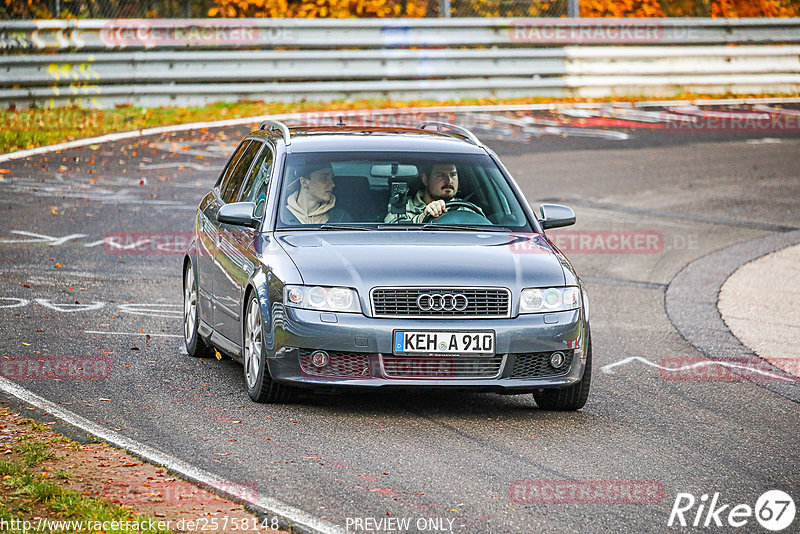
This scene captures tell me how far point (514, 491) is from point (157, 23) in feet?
59.4

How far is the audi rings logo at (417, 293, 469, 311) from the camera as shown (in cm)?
757

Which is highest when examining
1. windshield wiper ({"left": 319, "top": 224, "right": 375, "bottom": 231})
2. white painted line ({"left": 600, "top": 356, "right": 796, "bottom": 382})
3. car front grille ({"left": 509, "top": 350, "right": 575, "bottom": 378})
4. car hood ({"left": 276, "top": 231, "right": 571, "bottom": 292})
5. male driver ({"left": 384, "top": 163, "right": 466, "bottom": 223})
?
male driver ({"left": 384, "top": 163, "right": 466, "bottom": 223})

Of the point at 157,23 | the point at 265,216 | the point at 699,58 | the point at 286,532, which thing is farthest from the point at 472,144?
the point at 699,58

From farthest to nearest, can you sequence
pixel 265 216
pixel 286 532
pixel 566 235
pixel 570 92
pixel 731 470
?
pixel 570 92 → pixel 566 235 → pixel 265 216 → pixel 731 470 → pixel 286 532

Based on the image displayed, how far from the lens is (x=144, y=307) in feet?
36.6

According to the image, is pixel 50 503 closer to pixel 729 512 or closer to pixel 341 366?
pixel 341 366

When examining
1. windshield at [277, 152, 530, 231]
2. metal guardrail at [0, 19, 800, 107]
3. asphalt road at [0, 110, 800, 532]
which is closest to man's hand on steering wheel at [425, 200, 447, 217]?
windshield at [277, 152, 530, 231]

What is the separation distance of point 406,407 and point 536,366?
843mm

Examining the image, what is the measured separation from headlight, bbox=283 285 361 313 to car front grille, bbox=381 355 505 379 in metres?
0.35

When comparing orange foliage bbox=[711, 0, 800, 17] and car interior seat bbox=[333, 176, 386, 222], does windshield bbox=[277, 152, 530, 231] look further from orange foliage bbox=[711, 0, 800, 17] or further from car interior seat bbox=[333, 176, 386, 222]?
orange foliage bbox=[711, 0, 800, 17]

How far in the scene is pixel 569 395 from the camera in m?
8.05

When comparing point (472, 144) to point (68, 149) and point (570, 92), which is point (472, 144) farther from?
point (570, 92)

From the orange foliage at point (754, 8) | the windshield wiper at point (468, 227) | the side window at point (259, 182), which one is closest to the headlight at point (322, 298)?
the windshield wiper at point (468, 227)

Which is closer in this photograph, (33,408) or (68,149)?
(33,408)
